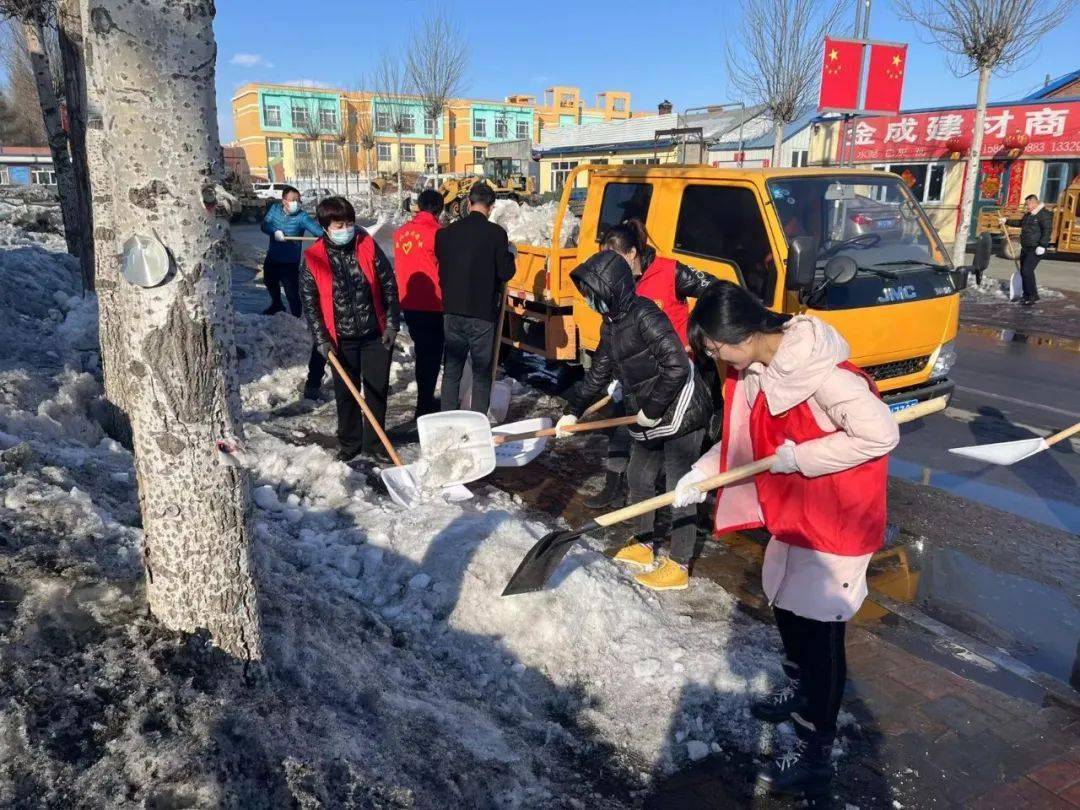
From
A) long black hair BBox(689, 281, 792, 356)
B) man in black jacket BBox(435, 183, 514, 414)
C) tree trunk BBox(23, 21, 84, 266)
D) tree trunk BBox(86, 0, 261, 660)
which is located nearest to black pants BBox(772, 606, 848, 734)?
long black hair BBox(689, 281, 792, 356)

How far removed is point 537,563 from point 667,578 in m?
1.03

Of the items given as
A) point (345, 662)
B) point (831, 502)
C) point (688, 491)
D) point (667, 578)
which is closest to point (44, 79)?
point (345, 662)

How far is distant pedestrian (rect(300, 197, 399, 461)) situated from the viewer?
539 centimetres

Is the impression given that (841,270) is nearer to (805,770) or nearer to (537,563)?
(537,563)

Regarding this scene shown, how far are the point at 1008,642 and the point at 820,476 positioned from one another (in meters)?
1.91

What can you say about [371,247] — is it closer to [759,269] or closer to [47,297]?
[759,269]

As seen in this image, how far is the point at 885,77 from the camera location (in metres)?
15.9

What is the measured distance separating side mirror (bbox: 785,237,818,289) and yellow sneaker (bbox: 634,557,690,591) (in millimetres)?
2069

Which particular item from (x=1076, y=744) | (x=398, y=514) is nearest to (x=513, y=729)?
(x=398, y=514)

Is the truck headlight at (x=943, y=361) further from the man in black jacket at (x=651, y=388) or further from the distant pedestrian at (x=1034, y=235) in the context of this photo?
the distant pedestrian at (x=1034, y=235)

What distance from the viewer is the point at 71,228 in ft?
36.1

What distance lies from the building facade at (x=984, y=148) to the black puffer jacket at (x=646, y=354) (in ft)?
62.6

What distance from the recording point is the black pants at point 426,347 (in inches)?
243

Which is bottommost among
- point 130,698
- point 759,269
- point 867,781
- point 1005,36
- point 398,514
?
point 867,781
